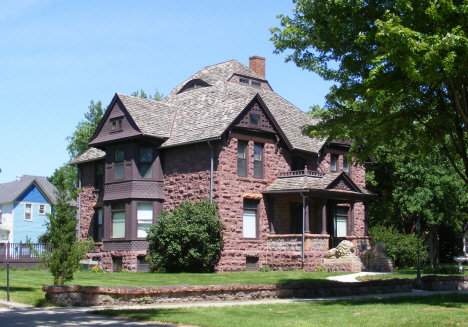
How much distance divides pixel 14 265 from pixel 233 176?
47.9 ft

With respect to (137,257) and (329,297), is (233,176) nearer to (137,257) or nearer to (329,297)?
(137,257)

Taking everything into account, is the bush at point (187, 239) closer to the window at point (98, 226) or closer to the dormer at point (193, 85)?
the window at point (98, 226)

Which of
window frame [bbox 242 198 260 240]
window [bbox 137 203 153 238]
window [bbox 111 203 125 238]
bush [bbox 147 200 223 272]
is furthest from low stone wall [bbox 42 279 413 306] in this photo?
window [bbox 111 203 125 238]

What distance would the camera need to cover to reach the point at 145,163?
101 ft

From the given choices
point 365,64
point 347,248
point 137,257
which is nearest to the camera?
point 365,64

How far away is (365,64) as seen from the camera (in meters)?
17.8

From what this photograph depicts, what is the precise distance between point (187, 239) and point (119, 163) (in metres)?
7.12

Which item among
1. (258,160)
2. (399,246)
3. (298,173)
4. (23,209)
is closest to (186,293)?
(258,160)

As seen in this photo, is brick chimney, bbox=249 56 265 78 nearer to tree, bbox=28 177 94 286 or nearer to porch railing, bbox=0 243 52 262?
porch railing, bbox=0 243 52 262

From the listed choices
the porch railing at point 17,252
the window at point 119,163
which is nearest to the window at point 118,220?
the window at point 119,163

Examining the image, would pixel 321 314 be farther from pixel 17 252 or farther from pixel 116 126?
pixel 17 252

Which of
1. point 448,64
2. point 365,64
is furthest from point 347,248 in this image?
point 448,64

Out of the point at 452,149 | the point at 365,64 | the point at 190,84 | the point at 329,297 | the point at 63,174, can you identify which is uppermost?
the point at 190,84

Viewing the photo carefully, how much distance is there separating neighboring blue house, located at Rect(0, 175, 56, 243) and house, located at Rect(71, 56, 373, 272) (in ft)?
91.5
